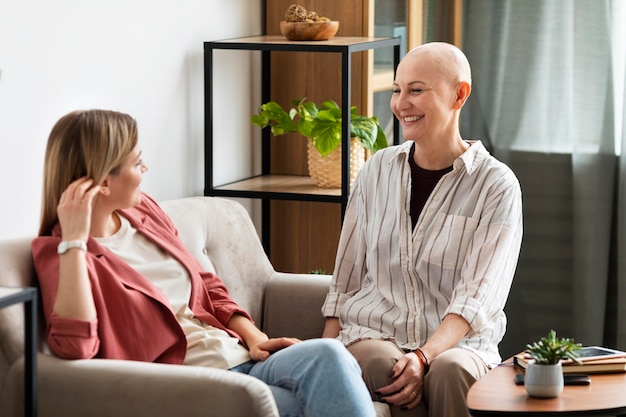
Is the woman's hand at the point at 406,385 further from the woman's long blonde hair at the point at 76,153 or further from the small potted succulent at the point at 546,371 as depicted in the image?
the woman's long blonde hair at the point at 76,153

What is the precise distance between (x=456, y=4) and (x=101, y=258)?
2156 millimetres

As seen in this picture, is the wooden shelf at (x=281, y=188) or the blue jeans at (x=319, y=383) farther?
the wooden shelf at (x=281, y=188)

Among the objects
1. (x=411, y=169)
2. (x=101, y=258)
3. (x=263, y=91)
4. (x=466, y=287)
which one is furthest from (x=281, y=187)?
(x=101, y=258)

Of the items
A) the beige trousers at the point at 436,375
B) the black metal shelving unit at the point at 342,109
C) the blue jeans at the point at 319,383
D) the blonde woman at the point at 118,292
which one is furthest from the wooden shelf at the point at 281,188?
the blue jeans at the point at 319,383

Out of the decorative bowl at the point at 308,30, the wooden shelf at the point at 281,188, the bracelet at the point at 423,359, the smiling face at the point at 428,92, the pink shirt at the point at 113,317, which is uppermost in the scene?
the decorative bowl at the point at 308,30

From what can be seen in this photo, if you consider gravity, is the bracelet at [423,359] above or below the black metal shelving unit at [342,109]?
below

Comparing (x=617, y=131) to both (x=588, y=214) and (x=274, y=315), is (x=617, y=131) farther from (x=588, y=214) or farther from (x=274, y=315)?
(x=274, y=315)

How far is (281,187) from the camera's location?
323 cm

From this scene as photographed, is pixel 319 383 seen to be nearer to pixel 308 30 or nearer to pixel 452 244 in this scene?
pixel 452 244

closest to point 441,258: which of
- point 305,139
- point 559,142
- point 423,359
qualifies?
point 423,359

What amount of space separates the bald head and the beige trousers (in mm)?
690

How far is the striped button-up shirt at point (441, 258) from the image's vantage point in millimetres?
2408

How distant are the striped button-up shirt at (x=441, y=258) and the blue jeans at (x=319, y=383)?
1.29 ft

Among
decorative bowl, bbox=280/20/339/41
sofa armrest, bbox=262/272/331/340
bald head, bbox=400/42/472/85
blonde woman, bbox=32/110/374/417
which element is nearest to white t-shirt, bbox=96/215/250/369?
blonde woman, bbox=32/110/374/417
